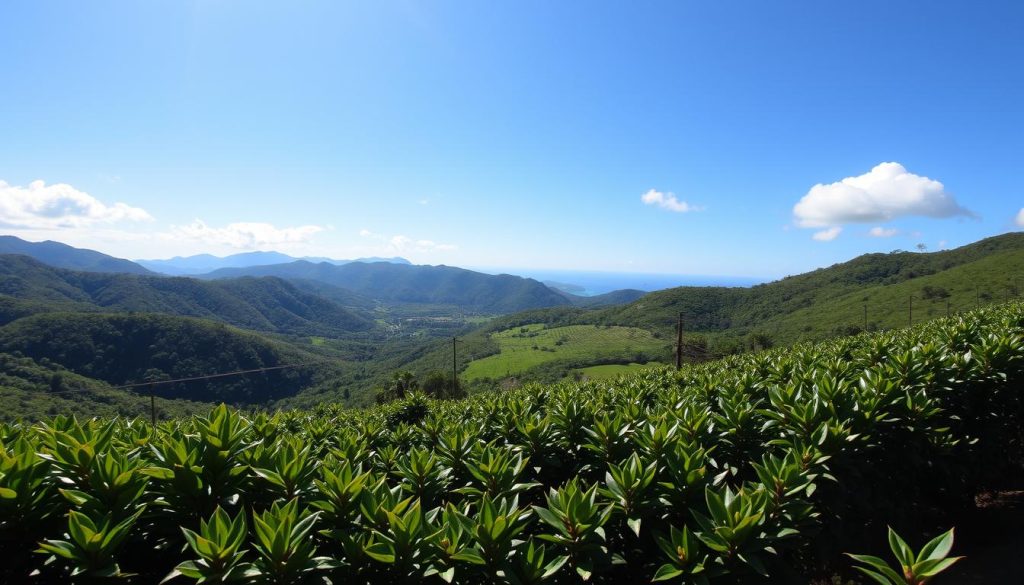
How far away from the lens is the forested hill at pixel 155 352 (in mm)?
86125

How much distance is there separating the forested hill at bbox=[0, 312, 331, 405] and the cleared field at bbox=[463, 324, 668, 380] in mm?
46679

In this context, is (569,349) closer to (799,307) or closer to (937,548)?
(799,307)

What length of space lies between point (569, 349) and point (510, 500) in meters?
92.4

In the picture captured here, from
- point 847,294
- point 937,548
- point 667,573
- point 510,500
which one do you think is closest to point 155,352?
point 510,500

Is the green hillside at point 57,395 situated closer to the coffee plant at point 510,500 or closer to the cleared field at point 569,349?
the cleared field at point 569,349

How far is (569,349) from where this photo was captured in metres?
93.3

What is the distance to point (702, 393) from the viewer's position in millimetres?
4590

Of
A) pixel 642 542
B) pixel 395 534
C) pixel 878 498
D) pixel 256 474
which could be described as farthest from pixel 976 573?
pixel 256 474

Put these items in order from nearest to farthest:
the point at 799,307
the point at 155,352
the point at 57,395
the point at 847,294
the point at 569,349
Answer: the point at 57,395, the point at 847,294, the point at 569,349, the point at 155,352, the point at 799,307

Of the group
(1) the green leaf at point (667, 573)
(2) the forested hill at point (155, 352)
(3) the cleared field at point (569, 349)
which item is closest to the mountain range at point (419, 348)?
(2) the forested hill at point (155, 352)

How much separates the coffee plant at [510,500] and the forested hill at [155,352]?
95.7 metres

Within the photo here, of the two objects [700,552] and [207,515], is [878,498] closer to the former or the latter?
[700,552]

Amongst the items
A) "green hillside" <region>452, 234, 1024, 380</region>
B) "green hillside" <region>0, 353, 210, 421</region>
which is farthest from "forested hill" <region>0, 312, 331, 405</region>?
"green hillside" <region>452, 234, 1024, 380</region>

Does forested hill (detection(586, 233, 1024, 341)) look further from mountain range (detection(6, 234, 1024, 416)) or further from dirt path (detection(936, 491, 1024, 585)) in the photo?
dirt path (detection(936, 491, 1024, 585))
